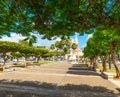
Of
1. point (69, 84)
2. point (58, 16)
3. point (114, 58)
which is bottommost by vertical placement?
point (69, 84)

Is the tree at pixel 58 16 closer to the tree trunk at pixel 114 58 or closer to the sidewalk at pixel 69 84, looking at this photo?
the sidewalk at pixel 69 84

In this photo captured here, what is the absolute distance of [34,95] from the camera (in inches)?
569

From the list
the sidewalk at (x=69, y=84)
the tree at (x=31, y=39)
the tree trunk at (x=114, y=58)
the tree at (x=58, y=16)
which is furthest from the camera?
the tree trunk at (x=114, y=58)

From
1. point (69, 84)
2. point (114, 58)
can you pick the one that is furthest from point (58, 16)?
point (114, 58)

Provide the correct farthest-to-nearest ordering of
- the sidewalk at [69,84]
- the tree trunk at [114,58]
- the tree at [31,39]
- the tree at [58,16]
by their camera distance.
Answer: the tree trunk at [114,58] → the sidewalk at [69,84] → the tree at [31,39] → the tree at [58,16]

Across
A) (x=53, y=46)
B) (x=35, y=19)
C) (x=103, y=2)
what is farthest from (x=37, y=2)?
(x=53, y=46)

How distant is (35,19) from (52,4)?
172 cm

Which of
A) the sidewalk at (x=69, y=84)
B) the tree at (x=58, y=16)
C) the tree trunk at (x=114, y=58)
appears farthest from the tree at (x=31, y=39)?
the tree trunk at (x=114, y=58)

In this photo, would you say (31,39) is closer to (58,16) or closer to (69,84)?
(58,16)

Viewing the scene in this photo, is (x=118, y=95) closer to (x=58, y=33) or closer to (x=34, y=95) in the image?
(x=34, y=95)

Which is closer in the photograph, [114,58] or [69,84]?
[69,84]

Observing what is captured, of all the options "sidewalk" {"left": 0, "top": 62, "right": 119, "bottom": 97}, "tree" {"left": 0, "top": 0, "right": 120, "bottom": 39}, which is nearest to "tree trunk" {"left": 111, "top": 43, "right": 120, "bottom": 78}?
"sidewalk" {"left": 0, "top": 62, "right": 119, "bottom": 97}

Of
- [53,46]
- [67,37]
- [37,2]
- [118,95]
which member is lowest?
[118,95]

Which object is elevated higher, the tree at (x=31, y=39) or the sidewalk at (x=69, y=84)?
the tree at (x=31, y=39)
